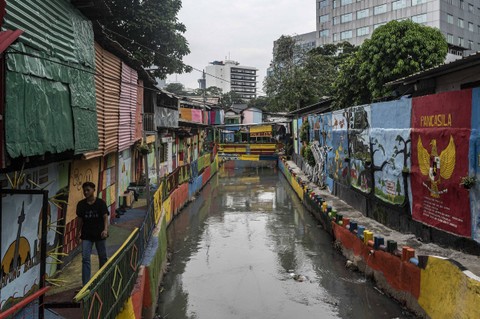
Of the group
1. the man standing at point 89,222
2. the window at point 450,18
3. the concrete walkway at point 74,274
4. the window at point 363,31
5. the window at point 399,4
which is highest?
the window at point 399,4

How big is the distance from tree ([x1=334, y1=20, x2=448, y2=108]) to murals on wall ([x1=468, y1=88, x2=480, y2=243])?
45.9ft

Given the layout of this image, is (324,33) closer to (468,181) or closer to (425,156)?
(425,156)

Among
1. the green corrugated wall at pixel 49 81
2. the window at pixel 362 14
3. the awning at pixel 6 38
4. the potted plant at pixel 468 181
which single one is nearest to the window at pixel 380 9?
the window at pixel 362 14

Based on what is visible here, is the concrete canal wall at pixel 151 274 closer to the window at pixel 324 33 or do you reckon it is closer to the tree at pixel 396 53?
the tree at pixel 396 53

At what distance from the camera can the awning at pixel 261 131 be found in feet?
173

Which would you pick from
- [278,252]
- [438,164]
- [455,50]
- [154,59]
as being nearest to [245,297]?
[278,252]

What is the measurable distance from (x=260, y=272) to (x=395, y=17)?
65.0 meters

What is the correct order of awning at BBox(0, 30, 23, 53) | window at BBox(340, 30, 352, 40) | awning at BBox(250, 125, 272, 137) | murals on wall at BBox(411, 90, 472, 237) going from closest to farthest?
awning at BBox(0, 30, 23, 53)
murals on wall at BBox(411, 90, 472, 237)
awning at BBox(250, 125, 272, 137)
window at BBox(340, 30, 352, 40)

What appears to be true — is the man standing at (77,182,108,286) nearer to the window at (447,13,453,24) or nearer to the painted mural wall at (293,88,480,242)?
the painted mural wall at (293,88,480,242)

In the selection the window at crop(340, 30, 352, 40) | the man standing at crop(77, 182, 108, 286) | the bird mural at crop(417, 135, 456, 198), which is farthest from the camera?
the window at crop(340, 30, 352, 40)

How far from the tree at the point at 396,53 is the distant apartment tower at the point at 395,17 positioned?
113 feet

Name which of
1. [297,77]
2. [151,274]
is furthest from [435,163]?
[297,77]

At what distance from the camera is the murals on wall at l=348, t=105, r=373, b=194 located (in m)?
16.8

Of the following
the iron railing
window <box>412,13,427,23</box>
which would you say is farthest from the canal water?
window <box>412,13,427,23</box>
